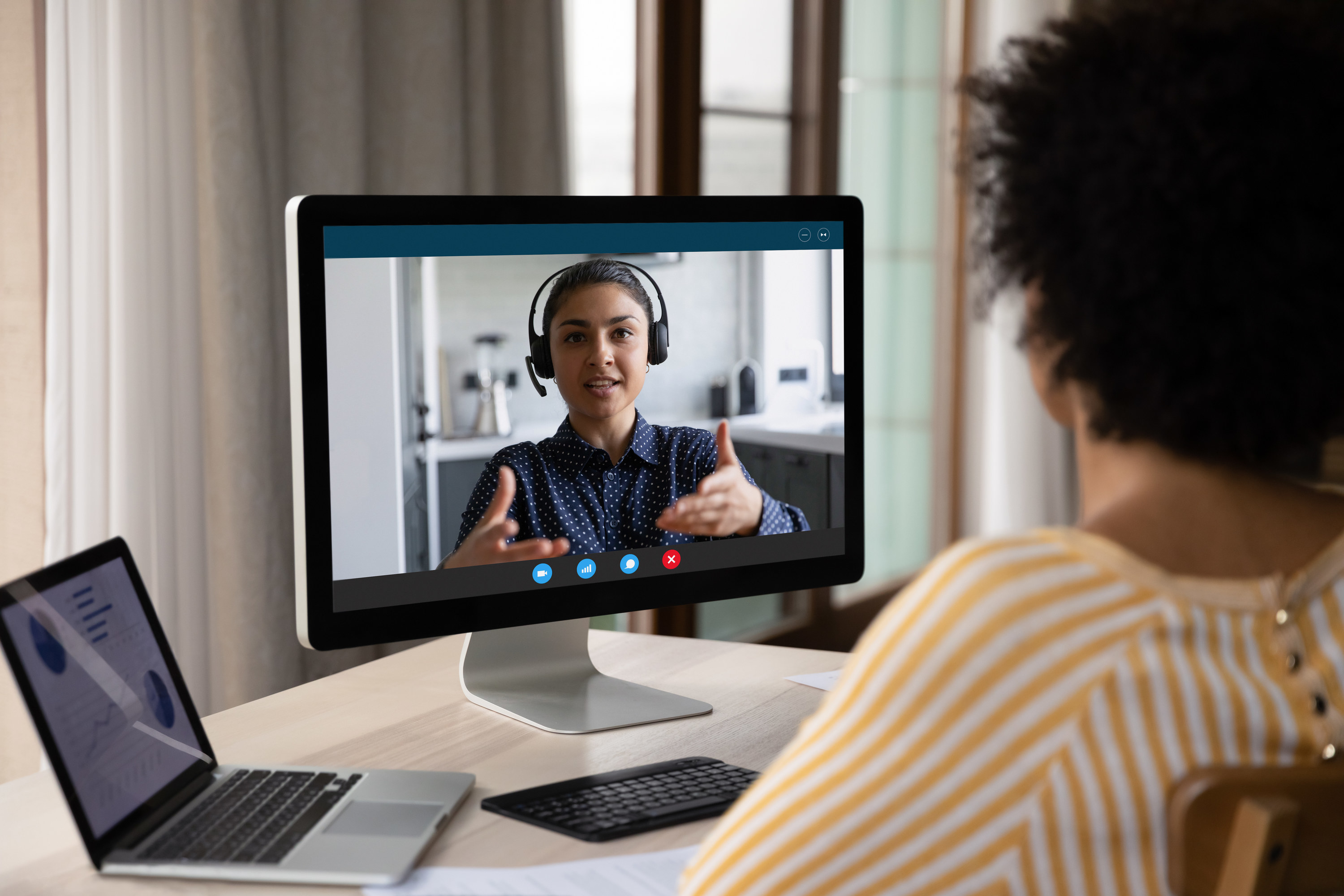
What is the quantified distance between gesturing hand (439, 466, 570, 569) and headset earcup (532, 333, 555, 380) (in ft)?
0.31

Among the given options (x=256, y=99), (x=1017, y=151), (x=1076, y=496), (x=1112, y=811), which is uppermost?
(x=256, y=99)

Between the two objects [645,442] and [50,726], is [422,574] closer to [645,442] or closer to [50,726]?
[645,442]

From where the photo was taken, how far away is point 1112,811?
1.86ft

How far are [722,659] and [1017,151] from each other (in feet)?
2.81

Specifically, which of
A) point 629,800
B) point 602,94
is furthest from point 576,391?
point 602,94

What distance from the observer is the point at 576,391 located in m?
1.16

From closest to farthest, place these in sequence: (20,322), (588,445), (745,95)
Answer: (588,445), (20,322), (745,95)

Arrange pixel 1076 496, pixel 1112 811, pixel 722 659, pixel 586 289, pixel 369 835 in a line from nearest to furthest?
pixel 1112 811 < pixel 369 835 < pixel 586 289 < pixel 722 659 < pixel 1076 496

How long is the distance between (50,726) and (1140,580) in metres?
0.69

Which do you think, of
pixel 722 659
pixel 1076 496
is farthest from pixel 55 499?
pixel 1076 496

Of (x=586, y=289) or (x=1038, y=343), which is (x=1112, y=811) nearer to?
(x=1038, y=343)


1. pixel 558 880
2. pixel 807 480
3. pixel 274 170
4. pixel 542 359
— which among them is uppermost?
pixel 274 170

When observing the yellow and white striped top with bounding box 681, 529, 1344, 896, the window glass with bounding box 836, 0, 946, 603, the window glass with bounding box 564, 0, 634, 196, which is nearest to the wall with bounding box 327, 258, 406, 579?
the yellow and white striped top with bounding box 681, 529, 1344, 896

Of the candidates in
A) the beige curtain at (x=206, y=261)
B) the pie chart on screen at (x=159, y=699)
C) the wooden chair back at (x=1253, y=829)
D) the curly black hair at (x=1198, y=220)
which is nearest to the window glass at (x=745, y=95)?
the beige curtain at (x=206, y=261)
